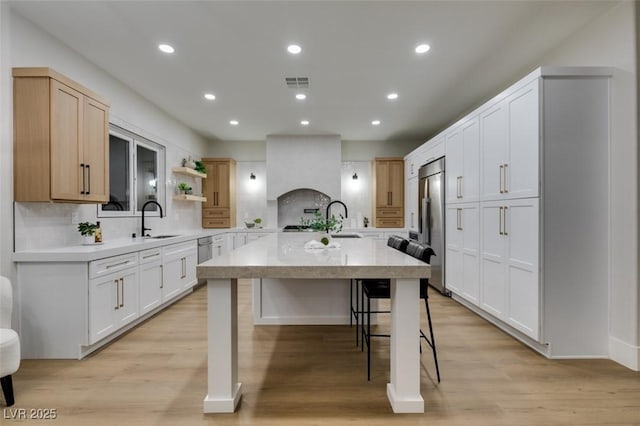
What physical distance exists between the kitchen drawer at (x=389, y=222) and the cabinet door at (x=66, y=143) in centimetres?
504

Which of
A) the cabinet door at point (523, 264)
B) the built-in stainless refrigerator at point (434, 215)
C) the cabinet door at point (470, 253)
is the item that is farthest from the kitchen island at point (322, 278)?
the built-in stainless refrigerator at point (434, 215)

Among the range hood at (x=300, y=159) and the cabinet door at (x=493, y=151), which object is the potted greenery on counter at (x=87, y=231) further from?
the cabinet door at (x=493, y=151)

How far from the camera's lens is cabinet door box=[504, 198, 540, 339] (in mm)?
2508

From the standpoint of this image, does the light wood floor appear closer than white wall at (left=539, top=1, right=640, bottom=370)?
Yes

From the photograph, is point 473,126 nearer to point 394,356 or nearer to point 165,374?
point 394,356

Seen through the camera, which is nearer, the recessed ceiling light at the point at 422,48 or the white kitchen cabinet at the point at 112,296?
the white kitchen cabinet at the point at 112,296

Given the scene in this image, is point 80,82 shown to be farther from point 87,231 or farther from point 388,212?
point 388,212

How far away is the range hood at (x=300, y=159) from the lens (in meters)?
6.29

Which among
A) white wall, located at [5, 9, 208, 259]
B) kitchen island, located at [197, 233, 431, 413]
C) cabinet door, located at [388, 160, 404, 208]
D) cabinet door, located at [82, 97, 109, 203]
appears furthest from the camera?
cabinet door, located at [388, 160, 404, 208]

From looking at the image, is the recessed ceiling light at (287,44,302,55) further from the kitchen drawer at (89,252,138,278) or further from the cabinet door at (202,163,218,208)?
the cabinet door at (202,163,218,208)

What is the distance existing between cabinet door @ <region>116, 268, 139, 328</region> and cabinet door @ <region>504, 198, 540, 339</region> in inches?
144

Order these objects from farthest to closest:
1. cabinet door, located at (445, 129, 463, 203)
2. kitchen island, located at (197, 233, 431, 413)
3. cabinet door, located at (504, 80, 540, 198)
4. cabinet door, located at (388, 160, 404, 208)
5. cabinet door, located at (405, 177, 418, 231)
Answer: cabinet door, located at (388, 160, 404, 208) → cabinet door, located at (405, 177, 418, 231) → cabinet door, located at (445, 129, 463, 203) → cabinet door, located at (504, 80, 540, 198) → kitchen island, located at (197, 233, 431, 413)

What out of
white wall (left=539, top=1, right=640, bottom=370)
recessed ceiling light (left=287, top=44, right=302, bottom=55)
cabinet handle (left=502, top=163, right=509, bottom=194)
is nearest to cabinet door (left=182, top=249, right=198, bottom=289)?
recessed ceiling light (left=287, top=44, right=302, bottom=55)

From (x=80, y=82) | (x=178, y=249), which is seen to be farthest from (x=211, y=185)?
(x=80, y=82)
